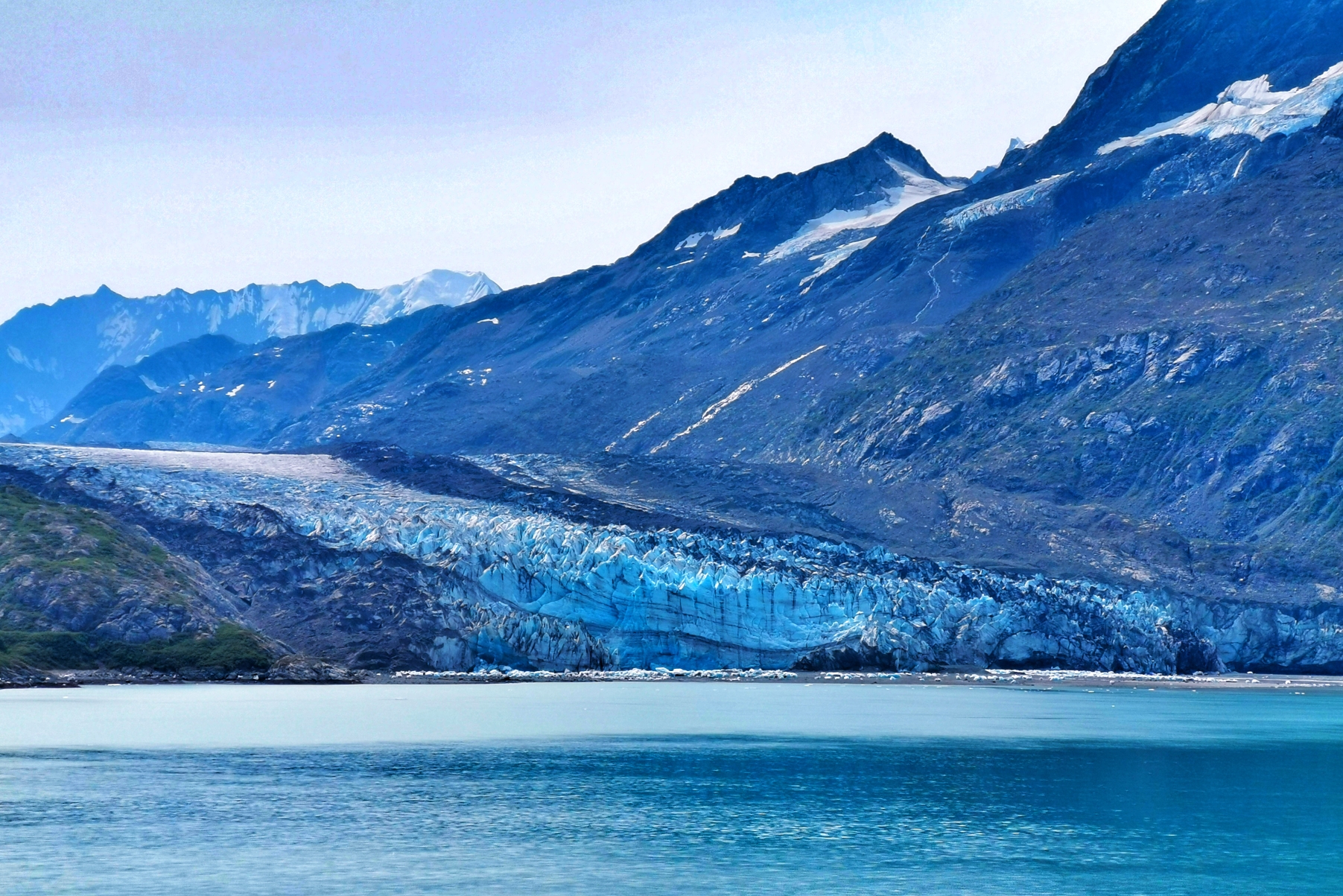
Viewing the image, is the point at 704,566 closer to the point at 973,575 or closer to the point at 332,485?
the point at 973,575

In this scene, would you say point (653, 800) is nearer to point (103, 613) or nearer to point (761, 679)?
point (103, 613)

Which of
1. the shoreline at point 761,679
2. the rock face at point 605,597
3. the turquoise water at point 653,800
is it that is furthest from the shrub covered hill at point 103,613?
the turquoise water at point 653,800

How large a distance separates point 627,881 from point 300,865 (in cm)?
1058

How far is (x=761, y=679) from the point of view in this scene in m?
149

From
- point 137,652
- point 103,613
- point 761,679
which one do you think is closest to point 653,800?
point 137,652

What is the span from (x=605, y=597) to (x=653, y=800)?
78808 millimetres

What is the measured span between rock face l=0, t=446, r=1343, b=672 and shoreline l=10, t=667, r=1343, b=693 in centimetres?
170

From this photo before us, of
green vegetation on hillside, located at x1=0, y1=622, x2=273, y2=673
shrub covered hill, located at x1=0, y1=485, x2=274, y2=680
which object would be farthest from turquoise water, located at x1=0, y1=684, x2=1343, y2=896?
shrub covered hill, located at x1=0, y1=485, x2=274, y2=680

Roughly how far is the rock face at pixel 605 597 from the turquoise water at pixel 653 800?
31.0 meters

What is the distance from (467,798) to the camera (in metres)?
68.6

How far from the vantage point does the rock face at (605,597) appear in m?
148

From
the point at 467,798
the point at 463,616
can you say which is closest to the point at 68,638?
the point at 463,616

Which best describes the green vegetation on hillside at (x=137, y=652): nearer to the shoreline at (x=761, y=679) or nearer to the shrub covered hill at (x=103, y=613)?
the shrub covered hill at (x=103, y=613)

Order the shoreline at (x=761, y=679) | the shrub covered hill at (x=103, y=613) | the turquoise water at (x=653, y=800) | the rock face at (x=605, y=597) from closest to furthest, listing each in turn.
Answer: the turquoise water at (x=653, y=800) < the shoreline at (x=761, y=679) < the shrub covered hill at (x=103, y=613) < the rock face at (x=605, y=597)
